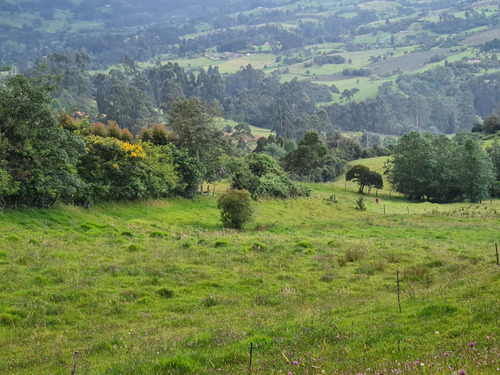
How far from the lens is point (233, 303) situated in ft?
44.4

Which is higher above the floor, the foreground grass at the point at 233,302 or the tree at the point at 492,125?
the tree at the point at 492,125

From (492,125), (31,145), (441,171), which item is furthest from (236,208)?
(492,125)

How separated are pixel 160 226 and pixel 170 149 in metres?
15.6

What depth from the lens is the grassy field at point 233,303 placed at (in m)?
7.84

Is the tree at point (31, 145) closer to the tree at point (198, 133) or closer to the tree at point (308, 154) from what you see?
the tree at point (198, 133)

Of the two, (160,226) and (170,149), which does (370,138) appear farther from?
(160,226)

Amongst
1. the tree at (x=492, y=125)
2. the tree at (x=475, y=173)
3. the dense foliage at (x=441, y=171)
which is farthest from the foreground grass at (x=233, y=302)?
the tree at (x=492, y=125)

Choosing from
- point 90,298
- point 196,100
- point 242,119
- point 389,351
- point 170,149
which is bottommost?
point 90,298

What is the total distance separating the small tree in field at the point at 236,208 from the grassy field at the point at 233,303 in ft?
24.6

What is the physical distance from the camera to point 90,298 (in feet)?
44.6

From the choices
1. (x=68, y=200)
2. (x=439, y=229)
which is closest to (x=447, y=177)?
(x=439, y=229)

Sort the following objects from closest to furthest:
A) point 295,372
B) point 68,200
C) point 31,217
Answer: point 295,372, point 31,217, point 68,200

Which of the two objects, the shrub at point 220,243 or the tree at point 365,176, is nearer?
the shrub at point 220,243

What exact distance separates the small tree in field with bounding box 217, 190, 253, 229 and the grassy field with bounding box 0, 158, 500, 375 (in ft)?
24.6
